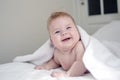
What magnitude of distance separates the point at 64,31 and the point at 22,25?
0.95 m

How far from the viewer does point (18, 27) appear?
6.09 feet

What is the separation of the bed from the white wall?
629 mm

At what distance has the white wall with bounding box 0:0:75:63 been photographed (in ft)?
6.01

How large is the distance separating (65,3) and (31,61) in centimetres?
94

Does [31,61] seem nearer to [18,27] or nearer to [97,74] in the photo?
[97,74]

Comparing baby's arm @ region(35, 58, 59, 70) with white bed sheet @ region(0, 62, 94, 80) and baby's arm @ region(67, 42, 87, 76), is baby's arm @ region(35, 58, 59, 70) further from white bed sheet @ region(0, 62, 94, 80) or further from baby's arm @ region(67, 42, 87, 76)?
baby's arm @ region(67, 42, 87, 76)

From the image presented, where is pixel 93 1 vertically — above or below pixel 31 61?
above

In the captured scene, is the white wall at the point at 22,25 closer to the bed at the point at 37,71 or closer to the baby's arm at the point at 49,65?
the bed at the point at 37,71

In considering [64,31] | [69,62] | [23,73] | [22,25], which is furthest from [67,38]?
[22,25]

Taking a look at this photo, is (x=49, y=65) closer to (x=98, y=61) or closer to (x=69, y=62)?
(x=69, y=62)

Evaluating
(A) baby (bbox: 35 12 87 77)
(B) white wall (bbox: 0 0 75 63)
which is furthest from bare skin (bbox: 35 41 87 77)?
(B) white wall (bbox: 0 0 75 63)

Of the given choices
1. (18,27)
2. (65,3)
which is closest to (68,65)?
(18,27)

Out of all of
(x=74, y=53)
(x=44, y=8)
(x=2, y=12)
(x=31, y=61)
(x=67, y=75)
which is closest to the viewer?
(x=67, y=75)

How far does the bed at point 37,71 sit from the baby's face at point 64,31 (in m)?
0.17
